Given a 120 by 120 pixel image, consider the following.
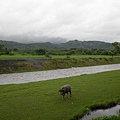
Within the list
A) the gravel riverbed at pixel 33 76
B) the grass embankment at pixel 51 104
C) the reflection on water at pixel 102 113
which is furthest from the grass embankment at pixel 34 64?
the reflection on water at pixel 102 113

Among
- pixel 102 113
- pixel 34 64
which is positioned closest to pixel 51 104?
pixel 102 113

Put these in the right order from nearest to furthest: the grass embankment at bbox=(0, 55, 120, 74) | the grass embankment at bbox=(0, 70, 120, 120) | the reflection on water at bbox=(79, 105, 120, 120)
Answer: the grass embankment at bbox=(0, 70, 120, 120) < the reflection on water at bbox=(79, 105, 120, 120) < the grass embankment at bbox=(0, 55, 120, 74)

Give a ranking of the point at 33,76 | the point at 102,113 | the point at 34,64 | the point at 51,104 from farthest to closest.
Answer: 1. the point at 34,64
2. the point at 33,76
3. the point at 51,104
4. the point at 102,113

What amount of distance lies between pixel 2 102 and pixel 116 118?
41.4 ft

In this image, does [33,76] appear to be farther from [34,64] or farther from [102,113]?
[102,113]

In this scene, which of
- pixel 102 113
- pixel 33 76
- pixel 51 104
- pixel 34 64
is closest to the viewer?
pixel 102 113

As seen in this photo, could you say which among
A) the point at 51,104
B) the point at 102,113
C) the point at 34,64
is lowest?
the point at 102,113

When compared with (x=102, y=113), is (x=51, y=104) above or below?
above

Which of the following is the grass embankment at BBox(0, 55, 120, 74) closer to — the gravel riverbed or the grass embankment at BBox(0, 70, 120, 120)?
the gravel riverbed

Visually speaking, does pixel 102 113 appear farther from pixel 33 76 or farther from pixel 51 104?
pixel 33 76

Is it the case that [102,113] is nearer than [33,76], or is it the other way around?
[102,113]

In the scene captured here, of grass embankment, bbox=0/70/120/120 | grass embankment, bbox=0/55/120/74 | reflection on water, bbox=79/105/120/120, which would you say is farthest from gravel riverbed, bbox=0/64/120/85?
reflection on water, bbox=79/105/120/120

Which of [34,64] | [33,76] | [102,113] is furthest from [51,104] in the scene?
[34,64]

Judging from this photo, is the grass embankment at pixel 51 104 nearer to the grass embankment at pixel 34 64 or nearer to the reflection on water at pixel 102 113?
the reflection on water at pixel 102 113
